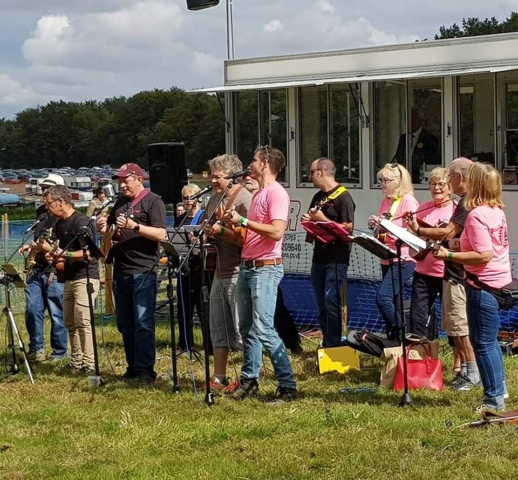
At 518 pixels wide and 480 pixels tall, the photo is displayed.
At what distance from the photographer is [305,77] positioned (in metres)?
11.8

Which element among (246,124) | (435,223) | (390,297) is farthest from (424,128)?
(435,223)

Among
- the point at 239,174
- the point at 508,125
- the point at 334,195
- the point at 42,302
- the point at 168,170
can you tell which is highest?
the point at 508,125

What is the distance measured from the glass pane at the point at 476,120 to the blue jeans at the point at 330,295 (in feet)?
9.74

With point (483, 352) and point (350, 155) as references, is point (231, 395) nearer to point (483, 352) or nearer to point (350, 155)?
point (483, 352)

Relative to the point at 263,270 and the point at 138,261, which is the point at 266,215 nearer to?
the point at 263,270

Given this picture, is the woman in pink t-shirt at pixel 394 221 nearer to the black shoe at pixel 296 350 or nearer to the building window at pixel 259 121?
the black shoe at pixel 296 350

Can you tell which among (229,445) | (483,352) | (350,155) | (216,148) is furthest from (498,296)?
(216,148)

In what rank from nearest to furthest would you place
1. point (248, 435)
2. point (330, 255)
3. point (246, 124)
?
point (248, 435), point (330, 255), point (246, 124)

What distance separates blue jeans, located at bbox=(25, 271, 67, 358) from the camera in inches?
372

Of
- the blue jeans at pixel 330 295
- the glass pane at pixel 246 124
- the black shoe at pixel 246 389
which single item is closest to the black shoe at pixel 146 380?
the black shoe at pixel 246 389

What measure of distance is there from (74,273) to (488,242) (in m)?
4.09

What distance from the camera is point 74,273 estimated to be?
28.6 feet

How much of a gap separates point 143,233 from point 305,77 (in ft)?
15.8

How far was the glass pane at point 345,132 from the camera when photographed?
11.6 m
